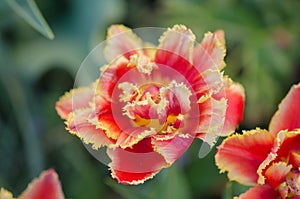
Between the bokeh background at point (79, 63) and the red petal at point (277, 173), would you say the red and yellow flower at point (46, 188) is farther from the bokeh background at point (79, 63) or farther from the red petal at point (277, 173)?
the bokeh background at point (79, 63)

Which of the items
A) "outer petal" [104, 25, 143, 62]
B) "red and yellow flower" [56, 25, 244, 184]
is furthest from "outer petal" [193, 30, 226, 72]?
"outer petal" [104, 25, 143, 62]

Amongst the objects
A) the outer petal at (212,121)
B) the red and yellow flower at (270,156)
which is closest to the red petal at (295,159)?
the red and yellow flower at (270,156)

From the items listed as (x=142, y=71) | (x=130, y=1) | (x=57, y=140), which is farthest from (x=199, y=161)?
(x=142, y=71)

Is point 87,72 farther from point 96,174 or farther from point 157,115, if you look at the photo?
point 157,115

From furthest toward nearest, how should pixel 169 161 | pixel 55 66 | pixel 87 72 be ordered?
pixel 55 66, pixel 87 72, pixel 169 161

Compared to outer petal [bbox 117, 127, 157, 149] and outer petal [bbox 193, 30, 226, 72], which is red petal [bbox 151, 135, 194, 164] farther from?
outer petal [bbox 193, 30, 226, 72]

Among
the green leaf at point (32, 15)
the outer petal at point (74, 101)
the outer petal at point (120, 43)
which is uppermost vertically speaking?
the green leaf at point (32, 15)
